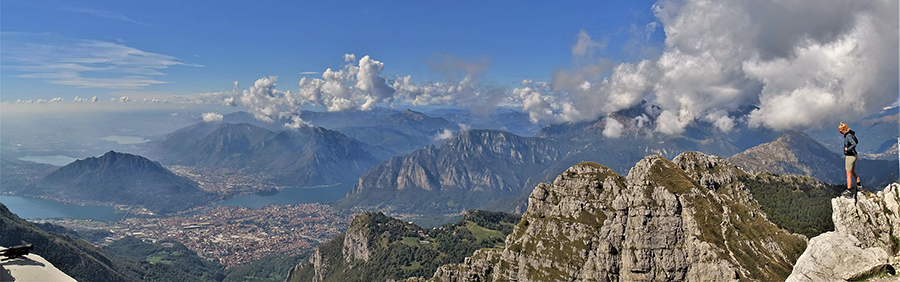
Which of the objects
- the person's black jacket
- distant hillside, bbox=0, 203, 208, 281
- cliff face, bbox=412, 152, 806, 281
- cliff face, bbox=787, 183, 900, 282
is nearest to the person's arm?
the person's black jacket

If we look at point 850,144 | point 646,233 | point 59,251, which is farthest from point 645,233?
point 59,251

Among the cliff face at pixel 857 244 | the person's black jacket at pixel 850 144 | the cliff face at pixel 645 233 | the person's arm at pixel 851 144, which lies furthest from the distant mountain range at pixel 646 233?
the person's arm at pixel 851 144

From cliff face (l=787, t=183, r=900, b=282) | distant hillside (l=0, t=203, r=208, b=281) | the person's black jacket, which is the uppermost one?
the person's black jacket

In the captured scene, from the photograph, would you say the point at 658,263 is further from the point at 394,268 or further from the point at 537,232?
the point at 394,268

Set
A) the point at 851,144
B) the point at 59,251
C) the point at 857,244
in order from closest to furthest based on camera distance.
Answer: the point at 851,144, the point at 857,244, the point at 59,251

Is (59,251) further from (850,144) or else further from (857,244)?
(850,144)

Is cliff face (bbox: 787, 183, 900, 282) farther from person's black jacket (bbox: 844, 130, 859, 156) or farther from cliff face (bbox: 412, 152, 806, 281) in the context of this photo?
cliff face (bbox: 412, 152, 806, 281)
